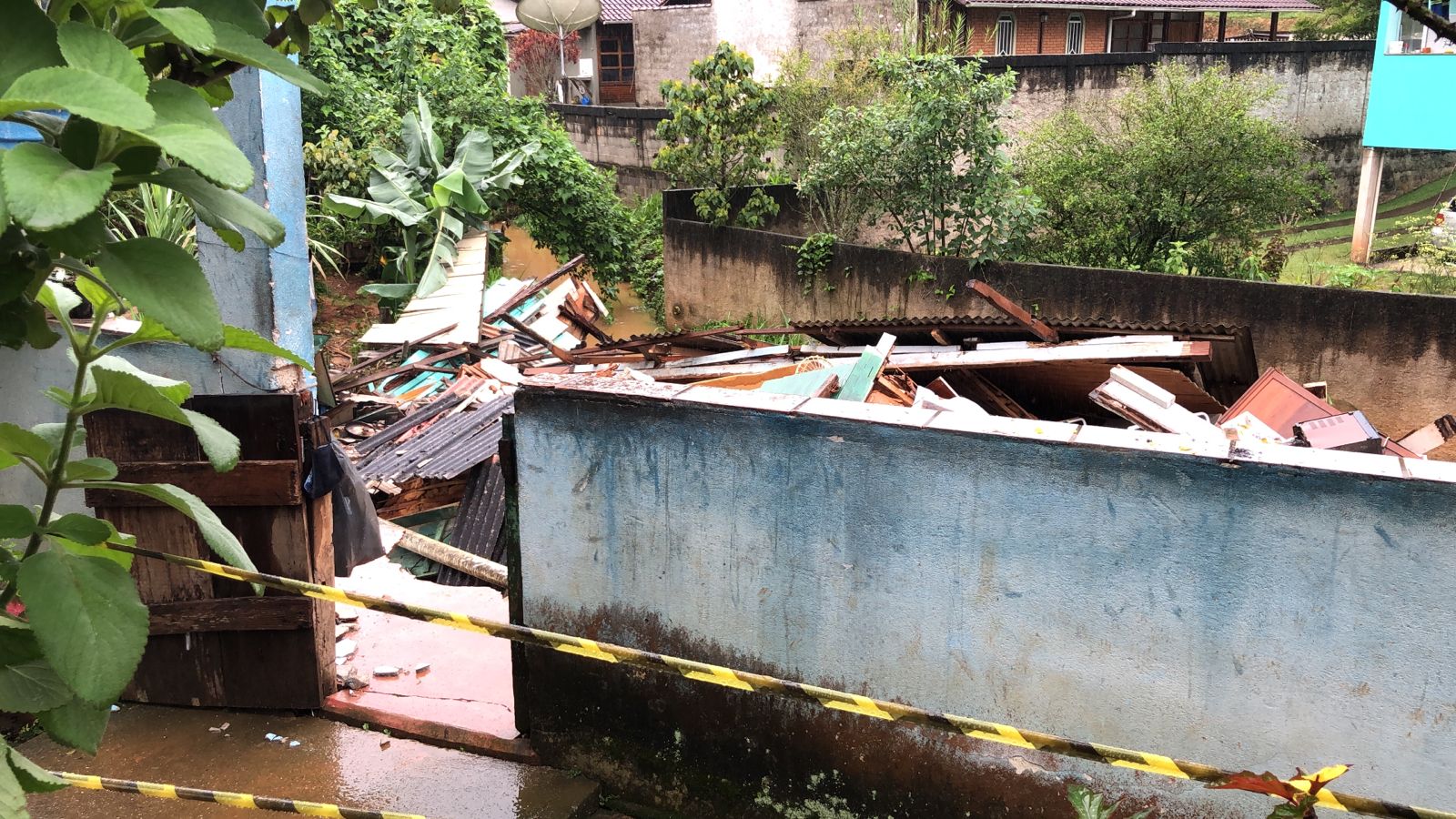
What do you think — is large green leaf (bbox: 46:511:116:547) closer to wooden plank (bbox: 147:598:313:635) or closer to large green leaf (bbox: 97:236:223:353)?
large green leaf (bbox: 97:236:223:353)

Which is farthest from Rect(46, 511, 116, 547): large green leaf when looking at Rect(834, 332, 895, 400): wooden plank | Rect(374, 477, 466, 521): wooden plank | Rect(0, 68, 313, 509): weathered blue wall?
Rect(374, 477, 466, 521): wooden plank

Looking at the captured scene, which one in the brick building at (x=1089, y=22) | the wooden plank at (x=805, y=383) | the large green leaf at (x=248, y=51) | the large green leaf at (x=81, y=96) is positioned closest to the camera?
the large green leaf at (x=81, y=96)

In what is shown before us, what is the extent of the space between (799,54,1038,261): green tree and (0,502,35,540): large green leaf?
10077mm

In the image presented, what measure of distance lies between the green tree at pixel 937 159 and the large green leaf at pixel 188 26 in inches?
400

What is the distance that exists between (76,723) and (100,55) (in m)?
0.84

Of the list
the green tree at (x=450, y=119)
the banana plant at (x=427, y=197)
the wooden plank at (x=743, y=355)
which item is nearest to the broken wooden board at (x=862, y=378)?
the wooden plank at (x=743, y=355)

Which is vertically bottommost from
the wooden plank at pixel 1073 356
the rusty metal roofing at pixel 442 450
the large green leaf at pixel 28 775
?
the rusty metal roofing at pixel 442 450

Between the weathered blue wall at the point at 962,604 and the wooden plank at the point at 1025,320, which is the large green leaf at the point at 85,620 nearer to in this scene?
the weathered blue wall at the point at 962,604

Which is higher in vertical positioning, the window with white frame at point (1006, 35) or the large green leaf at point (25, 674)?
the window with white frame at point (1006, 35)

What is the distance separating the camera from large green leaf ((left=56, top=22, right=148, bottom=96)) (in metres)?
1.09

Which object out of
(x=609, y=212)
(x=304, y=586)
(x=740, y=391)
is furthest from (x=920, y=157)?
(x=304, y=586)

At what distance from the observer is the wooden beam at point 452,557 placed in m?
6.30

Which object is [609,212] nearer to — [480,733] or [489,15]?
[489,15]

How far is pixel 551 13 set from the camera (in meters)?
24.7
